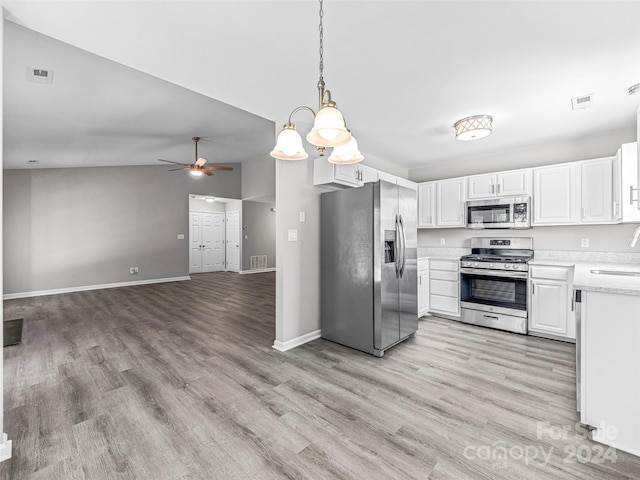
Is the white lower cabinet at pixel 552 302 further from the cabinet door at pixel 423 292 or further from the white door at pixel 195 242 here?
the white door at pixel 195 242

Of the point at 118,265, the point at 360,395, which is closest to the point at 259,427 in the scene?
the point at 360,395

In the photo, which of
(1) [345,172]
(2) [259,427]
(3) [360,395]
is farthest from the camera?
(1) [345,172]

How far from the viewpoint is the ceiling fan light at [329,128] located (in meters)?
1.41

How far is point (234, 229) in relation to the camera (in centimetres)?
1015

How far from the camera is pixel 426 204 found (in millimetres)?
4875

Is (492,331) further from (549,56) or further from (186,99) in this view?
(186,99)

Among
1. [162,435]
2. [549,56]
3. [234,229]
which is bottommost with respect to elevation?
[162,435]

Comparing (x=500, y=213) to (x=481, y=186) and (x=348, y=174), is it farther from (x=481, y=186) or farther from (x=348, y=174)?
(x=348, y=174)

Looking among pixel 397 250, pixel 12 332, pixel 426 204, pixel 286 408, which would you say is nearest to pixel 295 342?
pixel 286 408

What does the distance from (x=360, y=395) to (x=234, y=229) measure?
8.70 m

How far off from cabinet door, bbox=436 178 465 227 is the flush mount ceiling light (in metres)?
1.36

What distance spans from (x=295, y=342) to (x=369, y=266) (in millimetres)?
1201

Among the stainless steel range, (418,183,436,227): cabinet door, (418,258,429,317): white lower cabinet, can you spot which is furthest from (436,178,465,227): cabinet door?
(418,258,429,317): white lower cabinet

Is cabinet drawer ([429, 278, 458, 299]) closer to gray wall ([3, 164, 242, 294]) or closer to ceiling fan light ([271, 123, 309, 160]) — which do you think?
ceiling fan light ([271, 123, 309, 160])
